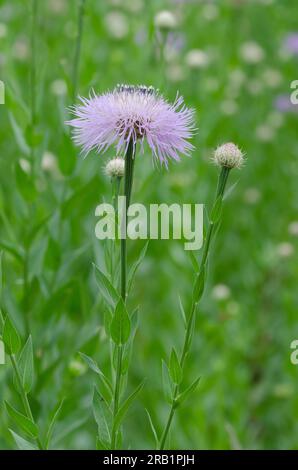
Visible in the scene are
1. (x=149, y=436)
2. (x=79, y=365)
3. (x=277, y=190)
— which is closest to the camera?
(x=79, y=365)

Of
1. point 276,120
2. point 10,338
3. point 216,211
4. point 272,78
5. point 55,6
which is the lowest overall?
point 10,338

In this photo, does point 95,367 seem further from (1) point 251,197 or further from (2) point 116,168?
(1) point 251,197

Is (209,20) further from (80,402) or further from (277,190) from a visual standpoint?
(80,402)

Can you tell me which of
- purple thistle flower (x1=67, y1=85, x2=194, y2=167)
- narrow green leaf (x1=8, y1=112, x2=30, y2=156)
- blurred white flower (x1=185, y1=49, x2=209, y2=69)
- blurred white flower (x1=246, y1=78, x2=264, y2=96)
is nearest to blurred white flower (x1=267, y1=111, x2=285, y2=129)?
blurred white flower (x1=246, y1=78, x2=264, y2=96)

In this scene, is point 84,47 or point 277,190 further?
point 277,190

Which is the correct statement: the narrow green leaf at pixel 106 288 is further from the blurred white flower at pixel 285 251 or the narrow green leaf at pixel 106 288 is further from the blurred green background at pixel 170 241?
the blurred white flower at pixel 285 251

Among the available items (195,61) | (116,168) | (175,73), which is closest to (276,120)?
(175,73)

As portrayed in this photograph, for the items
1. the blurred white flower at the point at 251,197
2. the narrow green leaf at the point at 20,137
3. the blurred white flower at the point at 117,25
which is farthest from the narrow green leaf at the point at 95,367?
the blurred white flower at the point at 117,25
